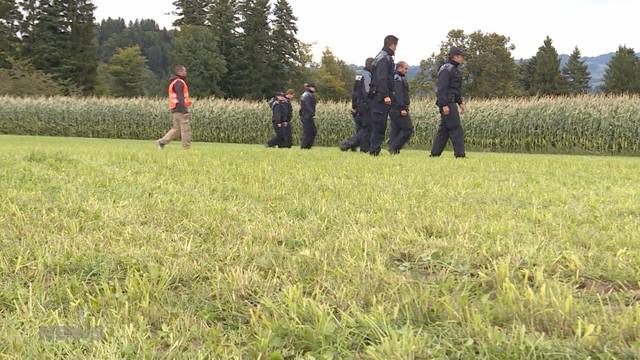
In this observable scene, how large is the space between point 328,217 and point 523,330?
2022 mm

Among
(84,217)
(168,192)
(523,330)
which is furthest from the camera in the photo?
(168,192)

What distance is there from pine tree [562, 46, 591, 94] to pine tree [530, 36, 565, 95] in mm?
5463

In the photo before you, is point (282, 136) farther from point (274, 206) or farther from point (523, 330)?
point (523, 330)

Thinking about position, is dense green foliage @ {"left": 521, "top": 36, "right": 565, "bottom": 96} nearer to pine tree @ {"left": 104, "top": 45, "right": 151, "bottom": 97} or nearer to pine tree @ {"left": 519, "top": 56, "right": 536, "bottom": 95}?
pine tree @ {"left": 519, "top": 56, "right": 536, "bottom": 95}

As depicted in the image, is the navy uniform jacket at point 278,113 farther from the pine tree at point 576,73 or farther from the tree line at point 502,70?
the pine tree at point 576,73

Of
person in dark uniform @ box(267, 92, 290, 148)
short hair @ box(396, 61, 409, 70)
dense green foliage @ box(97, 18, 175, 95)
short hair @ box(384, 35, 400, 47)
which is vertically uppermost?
dense green foliage @ box(97, 18, 175, 95)

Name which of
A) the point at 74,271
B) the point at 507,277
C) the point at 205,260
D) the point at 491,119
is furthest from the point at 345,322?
the point at 491,119

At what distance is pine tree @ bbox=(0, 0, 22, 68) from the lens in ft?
215

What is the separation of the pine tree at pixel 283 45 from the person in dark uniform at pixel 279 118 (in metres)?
57.6

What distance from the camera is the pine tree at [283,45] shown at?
7406 cm

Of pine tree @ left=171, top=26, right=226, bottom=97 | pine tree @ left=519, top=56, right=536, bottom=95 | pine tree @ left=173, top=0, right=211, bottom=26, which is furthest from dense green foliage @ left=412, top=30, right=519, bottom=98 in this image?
pine tree @ left=173, top=0, right=211, bottom=26

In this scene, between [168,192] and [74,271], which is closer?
[74,271]

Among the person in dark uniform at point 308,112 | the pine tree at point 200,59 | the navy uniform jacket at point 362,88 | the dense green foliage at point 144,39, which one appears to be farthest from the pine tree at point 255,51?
the navy uniform jacket at point 362,88

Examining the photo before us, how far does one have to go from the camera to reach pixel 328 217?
3.63 m
